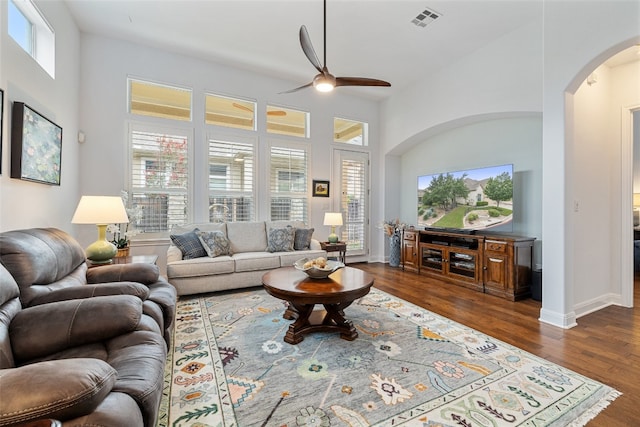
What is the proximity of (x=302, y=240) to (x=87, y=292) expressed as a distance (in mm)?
3064

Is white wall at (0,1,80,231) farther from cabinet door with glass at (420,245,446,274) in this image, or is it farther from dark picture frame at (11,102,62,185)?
cabinet door with glass at (420,245,446,274)

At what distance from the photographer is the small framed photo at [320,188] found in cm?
555

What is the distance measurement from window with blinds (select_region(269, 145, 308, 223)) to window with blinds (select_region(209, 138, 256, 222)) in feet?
1.27

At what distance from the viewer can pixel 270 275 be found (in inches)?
112

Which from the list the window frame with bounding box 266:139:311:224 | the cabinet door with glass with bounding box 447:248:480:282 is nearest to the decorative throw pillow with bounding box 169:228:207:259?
the window frame with bounding box 266:139:311:224

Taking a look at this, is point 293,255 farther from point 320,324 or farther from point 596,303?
point 596,303

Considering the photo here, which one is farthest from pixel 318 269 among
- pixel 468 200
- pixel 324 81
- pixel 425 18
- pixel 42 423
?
pixel 425 18

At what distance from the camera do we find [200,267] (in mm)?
3615

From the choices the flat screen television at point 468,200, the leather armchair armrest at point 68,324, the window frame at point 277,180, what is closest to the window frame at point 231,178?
the window frame at point 277,180

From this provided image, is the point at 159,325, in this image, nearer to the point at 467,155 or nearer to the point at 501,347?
the point at 501,347

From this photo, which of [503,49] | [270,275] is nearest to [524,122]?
[503,49]

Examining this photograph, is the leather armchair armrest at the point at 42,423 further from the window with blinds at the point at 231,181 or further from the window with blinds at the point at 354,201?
the window with blinds at the point at 354,201

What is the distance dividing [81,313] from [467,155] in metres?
5.31

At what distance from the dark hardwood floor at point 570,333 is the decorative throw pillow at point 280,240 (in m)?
1.52
